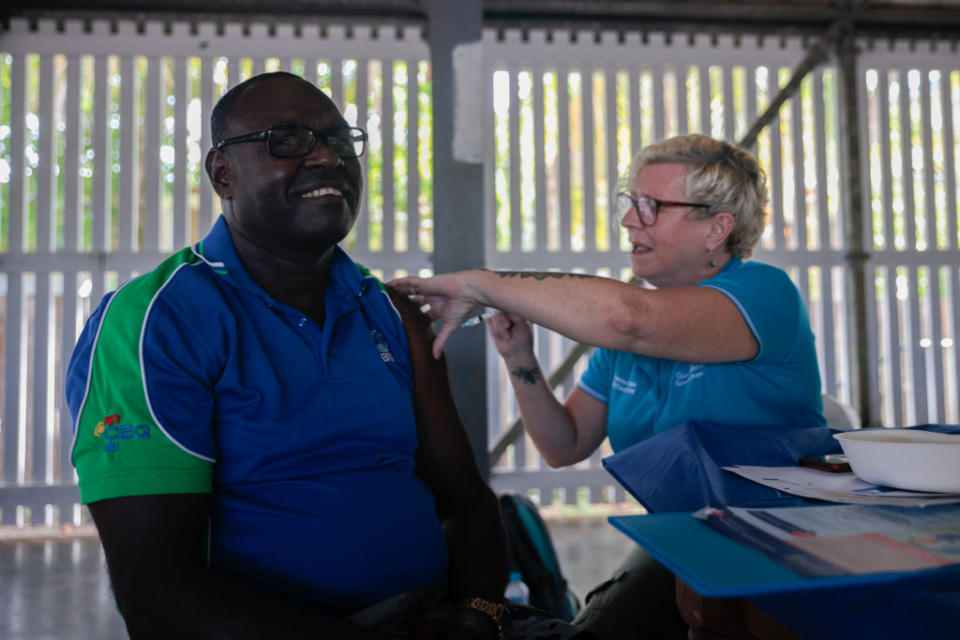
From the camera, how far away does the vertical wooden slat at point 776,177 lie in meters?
4.32

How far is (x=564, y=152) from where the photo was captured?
418 cm

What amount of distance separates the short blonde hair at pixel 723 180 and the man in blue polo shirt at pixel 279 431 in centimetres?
83

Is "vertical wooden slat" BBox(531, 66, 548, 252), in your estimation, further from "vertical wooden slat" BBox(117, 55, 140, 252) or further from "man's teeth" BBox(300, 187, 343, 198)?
"man's teeth" BBox(300, 187, 343, 198)

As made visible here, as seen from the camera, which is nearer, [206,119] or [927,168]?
[206,119]

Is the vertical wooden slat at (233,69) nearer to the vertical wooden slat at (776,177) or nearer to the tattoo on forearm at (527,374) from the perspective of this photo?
the tattoo on forearm at (527,374)

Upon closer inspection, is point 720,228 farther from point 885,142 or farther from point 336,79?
point 885,142

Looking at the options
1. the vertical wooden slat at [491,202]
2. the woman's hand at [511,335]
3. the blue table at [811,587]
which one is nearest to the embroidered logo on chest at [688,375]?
the woman's hand at [511,335]

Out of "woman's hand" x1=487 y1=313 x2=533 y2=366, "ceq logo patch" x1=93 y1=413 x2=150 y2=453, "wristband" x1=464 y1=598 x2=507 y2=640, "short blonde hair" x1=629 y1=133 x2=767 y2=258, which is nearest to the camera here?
"ceq logo patch" x1=93 y1=413 x2=150 y2=453

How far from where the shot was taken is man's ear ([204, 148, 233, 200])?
1462 millimetres

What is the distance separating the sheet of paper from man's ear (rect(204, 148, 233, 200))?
1.11 m

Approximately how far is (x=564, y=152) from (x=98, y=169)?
2643mm

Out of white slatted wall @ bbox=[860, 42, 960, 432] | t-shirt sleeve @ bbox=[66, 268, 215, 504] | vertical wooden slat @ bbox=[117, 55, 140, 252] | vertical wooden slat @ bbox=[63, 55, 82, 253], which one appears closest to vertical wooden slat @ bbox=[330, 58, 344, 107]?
vertical wooden slat @ bbox=[117, 55, 140, 252]

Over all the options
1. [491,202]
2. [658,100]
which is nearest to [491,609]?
[491,202]

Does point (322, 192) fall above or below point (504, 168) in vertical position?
below
